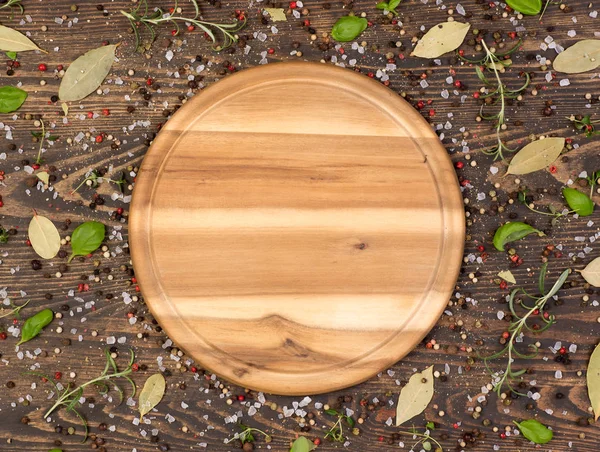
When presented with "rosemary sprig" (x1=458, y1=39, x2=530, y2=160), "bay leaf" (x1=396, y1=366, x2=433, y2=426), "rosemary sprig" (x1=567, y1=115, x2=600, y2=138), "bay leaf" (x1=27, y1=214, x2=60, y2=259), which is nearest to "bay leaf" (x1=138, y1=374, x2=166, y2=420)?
"bay leaf" (x1=27, y1=214, x2=60, y2=259)

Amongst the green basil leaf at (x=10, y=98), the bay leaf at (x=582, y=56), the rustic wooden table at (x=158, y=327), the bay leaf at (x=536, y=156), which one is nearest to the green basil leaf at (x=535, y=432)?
A: the rustic wooden table at (x=158, y=327)

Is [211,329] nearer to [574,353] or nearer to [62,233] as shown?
[62,233]

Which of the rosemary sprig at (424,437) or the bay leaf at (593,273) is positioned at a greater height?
the bay leaf at (593,273)

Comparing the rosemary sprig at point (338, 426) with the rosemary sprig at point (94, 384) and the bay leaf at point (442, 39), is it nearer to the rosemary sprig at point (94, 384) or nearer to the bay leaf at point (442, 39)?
the rosemary sprig at point (94, 384)

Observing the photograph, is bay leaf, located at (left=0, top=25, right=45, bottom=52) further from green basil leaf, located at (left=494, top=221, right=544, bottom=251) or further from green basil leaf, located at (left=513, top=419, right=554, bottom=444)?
green basil leaf, located at (left=513, top=419, right=554, bottom=444)

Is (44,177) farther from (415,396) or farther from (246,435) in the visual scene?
(415,396)
